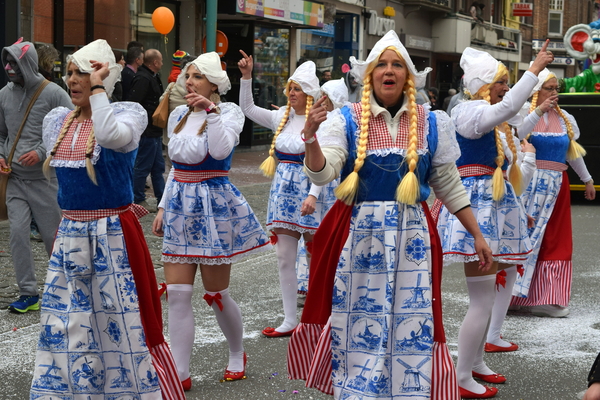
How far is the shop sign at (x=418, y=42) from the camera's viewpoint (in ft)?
110

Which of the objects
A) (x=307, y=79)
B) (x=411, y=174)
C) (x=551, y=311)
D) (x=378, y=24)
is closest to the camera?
(x=411, y=174)

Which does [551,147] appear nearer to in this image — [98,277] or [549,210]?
[549,210]

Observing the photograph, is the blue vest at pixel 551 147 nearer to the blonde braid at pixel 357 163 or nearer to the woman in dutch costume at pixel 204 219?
the woman in dutch costume at pixel 204 219

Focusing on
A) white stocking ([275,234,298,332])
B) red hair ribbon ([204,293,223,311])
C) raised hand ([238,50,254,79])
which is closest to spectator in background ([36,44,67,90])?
raised hand ([238,50,254,79])

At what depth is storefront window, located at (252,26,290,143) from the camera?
22.7 meters

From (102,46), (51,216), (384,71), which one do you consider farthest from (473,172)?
(51,216)

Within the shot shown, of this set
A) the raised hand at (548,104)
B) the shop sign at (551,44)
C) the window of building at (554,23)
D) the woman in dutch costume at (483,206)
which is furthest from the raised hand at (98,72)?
the window of building at (554,23)

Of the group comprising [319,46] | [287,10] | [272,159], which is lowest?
[272,159]

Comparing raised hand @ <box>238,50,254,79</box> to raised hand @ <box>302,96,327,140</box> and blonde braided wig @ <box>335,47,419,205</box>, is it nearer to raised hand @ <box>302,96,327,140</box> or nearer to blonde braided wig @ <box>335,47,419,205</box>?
blonde braided wig @ <box>335,47,419,205</box>

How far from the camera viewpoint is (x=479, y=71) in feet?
16.8

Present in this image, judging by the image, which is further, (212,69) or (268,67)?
(268,67)

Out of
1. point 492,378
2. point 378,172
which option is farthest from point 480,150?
point 378,172

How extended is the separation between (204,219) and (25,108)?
2.36 m

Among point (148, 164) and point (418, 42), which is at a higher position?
point (418, 42)
